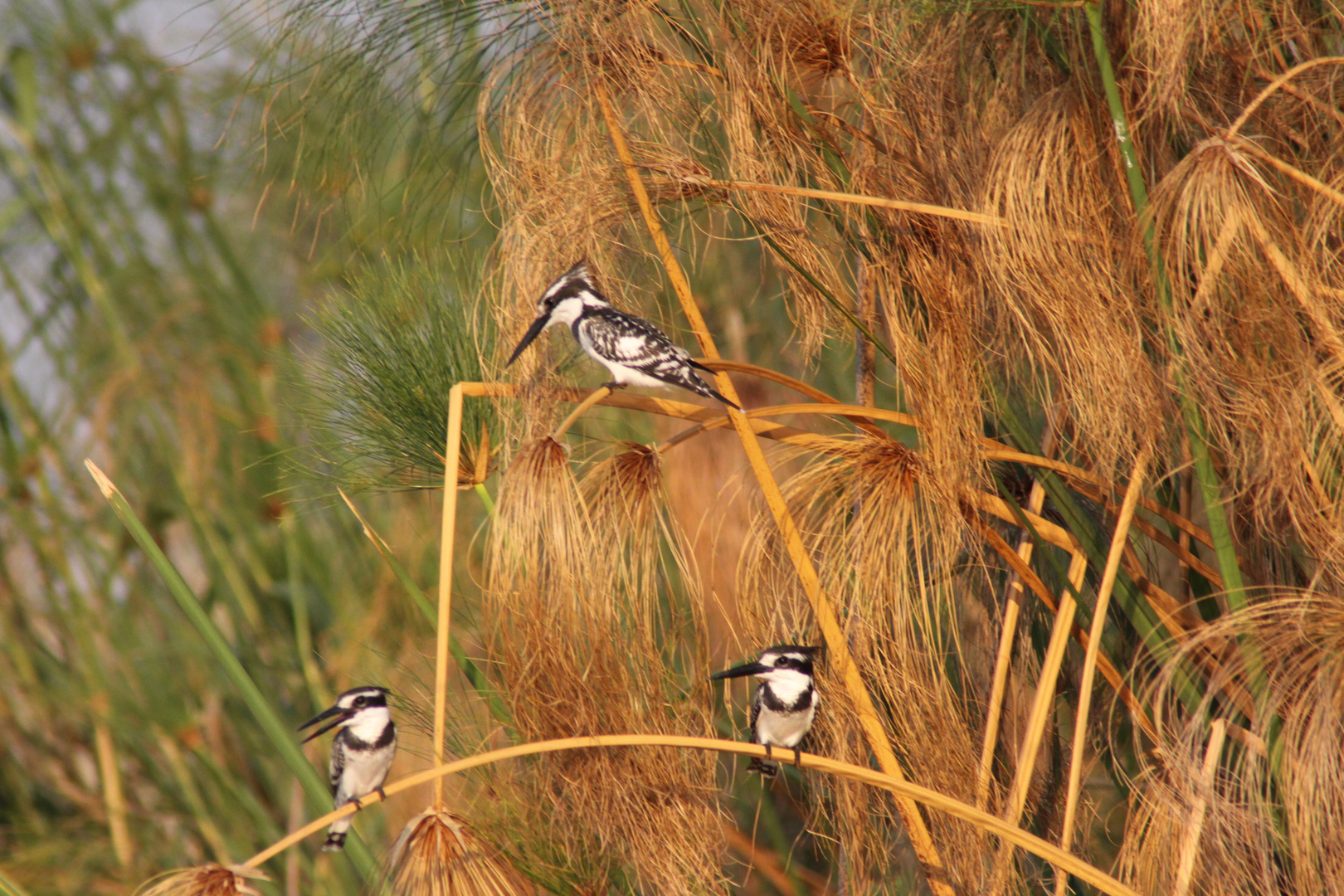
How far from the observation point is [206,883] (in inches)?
54.5

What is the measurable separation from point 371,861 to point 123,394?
3.10m

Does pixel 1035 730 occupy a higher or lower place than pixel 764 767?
higher

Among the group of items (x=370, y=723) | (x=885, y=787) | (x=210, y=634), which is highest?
(x=210, y=634)

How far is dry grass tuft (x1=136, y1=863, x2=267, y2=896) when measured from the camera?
1383 mm

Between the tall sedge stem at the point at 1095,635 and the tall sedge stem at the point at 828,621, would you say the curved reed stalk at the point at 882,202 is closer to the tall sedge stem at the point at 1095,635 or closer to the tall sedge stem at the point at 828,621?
the tall sedge stem at the point at 828,621

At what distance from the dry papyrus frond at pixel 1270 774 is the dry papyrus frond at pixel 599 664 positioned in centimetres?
68

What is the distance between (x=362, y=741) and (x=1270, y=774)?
1.66 meters

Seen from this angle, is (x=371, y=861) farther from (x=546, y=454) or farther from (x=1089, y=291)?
(x=1089, y=291)

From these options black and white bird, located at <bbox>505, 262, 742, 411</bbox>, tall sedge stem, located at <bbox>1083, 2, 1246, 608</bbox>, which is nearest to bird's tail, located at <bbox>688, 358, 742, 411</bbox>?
black and white bird, located at <bbox>505, 262, 742, 411</bbox>

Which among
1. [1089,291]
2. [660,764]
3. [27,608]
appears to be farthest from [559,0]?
[27,608]

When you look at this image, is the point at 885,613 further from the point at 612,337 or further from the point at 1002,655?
the point at 612,337

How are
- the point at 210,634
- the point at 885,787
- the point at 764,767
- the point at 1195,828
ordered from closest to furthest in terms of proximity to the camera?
the point at 885,787 → the point at 1195,828 → the point at 210,634 → the point at 764,767

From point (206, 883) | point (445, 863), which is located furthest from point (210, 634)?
point (445, 863)

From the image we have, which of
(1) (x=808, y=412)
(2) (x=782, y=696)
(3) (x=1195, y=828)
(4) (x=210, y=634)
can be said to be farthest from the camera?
(2) (x=782, y=696)
